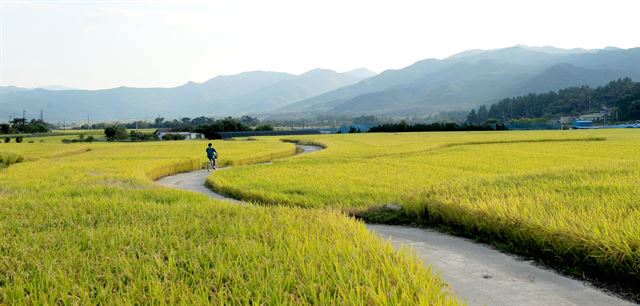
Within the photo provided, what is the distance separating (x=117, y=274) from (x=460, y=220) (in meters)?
5.84

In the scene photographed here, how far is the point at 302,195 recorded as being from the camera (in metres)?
12.6

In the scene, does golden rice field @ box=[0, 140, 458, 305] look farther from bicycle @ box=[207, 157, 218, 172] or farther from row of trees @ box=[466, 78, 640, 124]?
row of trees @ box=[466, 78, 640, 124]

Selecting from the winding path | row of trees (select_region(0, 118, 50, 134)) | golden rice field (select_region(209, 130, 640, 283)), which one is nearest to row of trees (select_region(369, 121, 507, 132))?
row of trees (select_region(0, 118, 50, 134))

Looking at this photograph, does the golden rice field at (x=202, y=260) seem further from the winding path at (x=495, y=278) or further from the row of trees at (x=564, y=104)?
the row of trees at (x=564, y=104)

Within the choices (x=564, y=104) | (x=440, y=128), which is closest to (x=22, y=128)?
(x=440, y=128)

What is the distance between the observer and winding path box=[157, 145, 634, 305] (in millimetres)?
5340

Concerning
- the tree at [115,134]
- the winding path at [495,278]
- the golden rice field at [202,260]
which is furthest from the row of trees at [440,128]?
the golden rice field at [202,260]

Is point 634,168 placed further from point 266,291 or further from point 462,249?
point 266,291

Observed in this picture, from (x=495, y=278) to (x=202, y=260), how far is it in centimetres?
351

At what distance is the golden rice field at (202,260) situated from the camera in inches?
161

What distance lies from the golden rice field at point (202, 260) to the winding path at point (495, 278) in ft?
2.03

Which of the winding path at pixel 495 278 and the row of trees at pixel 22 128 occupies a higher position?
the row of trees at pixel 22 128

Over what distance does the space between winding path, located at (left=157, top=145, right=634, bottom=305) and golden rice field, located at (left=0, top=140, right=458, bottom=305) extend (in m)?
0.62

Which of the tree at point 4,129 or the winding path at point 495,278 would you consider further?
the tree at point 4,129
